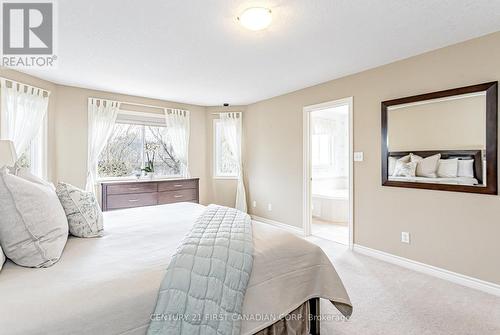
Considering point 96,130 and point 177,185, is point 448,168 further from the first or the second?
point 96,130

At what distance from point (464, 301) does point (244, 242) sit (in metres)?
2.13

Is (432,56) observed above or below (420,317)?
above

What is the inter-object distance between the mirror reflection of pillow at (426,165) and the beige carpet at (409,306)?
110 centimetres

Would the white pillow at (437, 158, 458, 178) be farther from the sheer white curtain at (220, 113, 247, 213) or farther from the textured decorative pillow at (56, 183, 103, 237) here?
the sheer white curtain at (220, 113, 247, 213)

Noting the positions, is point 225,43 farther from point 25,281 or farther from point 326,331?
point 326,331

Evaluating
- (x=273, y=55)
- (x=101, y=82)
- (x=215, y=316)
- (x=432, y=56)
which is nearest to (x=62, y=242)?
(x=215, y=316)

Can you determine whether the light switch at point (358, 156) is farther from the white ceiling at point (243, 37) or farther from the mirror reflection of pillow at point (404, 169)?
the white ceiling at point (243, 37)

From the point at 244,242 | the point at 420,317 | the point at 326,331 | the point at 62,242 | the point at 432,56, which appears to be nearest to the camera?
the point at 62,242

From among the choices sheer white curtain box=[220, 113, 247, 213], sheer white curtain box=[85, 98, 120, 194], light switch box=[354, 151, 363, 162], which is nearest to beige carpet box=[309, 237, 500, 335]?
light switch box=[354, 151, 363, 162]

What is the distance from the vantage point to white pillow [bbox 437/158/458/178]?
101 inches

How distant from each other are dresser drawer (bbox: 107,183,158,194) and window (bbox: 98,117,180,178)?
514 millimetres

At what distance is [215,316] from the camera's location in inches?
47.9

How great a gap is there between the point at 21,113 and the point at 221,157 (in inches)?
132

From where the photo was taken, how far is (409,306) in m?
2.13
